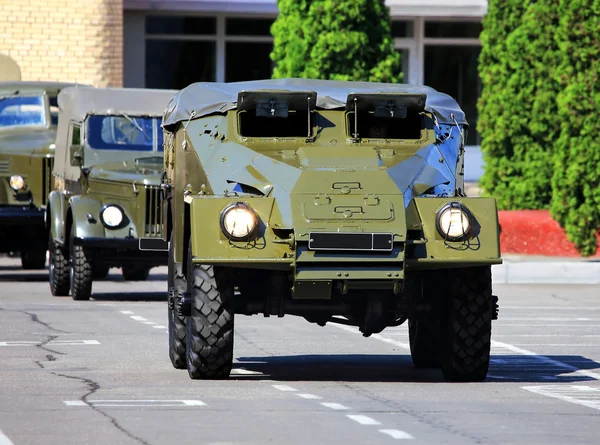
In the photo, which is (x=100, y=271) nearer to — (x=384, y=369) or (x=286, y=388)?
(x=384, y=369)

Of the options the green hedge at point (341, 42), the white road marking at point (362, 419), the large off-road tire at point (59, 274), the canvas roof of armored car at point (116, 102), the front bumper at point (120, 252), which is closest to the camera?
the white road marking at point (362, 419)

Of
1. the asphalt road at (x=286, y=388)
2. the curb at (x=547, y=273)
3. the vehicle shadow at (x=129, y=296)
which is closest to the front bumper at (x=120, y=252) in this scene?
the vehicle shadow at (x=129, y=296)

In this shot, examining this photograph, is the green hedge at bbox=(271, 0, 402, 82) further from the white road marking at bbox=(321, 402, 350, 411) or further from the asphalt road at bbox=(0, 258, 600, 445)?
the white road marking at bbox=(321, 402, 350, 411)

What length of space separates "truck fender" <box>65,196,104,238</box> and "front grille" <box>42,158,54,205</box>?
3.24m

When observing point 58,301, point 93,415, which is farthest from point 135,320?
point 93,415

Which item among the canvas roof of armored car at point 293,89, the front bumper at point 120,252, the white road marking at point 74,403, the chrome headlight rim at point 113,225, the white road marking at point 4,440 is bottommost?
the white road marking at point 4,440

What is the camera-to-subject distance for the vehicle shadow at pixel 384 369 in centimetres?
1255

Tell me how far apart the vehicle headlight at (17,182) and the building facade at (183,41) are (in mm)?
8942

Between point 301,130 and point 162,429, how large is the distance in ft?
12.2

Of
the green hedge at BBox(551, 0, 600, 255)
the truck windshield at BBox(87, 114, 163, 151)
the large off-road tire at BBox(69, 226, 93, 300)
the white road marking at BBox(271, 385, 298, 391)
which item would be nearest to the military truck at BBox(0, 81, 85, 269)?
the truck windshield at BBox(87, 114, 163, 151)

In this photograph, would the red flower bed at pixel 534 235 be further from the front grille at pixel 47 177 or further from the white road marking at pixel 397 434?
the white road marking at pixel 397 434

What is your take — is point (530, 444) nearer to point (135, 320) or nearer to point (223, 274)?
point (223, 274)

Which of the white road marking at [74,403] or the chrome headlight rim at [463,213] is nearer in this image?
the white road marking at [74,403]

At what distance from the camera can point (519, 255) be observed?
2823 centimetres
